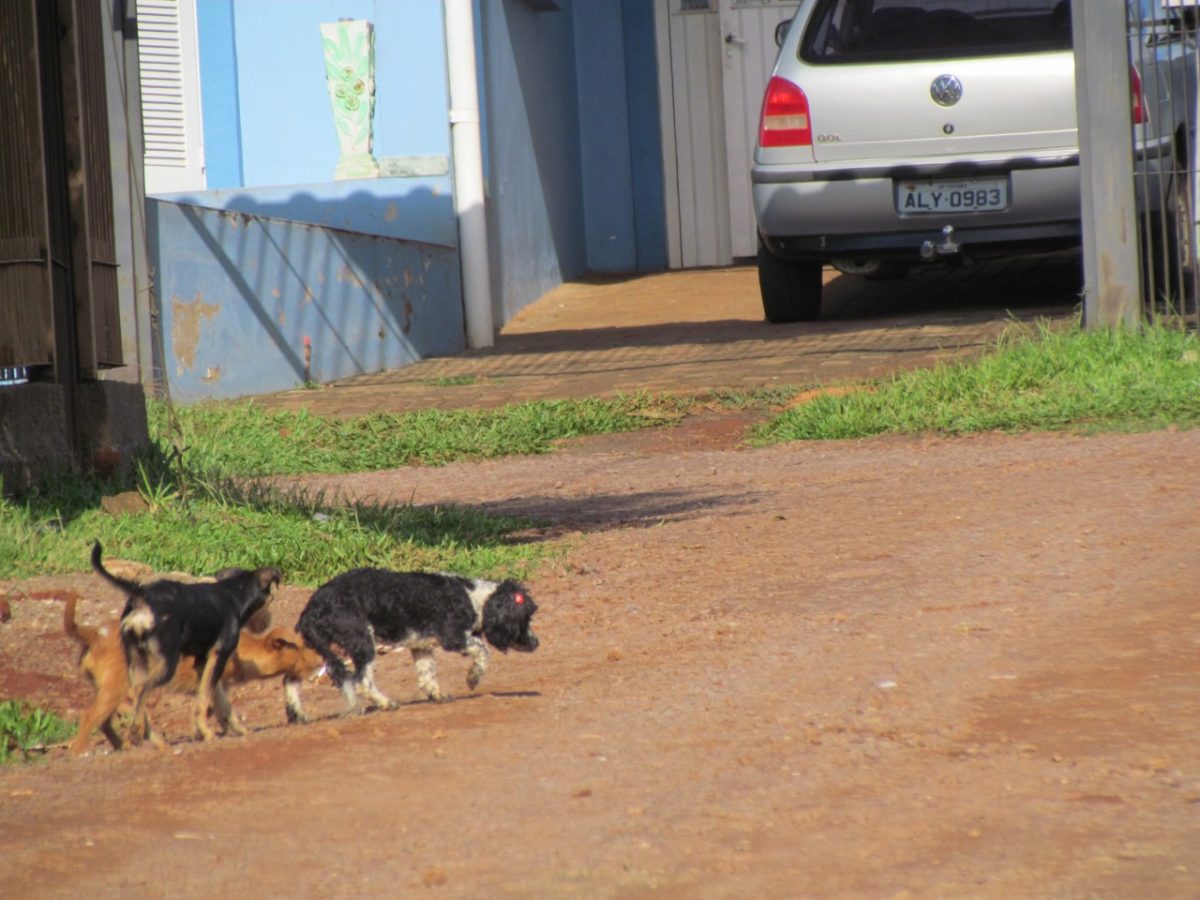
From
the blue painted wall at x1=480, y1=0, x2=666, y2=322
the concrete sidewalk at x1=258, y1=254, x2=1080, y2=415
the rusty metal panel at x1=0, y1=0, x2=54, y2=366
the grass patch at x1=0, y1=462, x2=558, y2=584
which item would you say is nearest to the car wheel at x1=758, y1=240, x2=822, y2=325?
the concrete sidewalk at x1=258, y1=254, x2=1080, y2=415

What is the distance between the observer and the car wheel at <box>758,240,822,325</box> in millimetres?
10617

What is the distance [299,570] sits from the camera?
5086mm

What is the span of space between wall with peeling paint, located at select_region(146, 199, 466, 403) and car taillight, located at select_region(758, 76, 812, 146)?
262 cm

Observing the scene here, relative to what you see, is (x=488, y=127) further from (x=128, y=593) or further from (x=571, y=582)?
(x=128, y=593)

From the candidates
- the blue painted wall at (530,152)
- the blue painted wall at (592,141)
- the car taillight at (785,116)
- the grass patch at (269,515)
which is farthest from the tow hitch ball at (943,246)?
the blue painted wall at (592,141)

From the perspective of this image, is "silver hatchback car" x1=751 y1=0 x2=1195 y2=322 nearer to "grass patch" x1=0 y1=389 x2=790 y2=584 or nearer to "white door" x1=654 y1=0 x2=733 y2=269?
"grass patch" x1=0 y1=389 x2=790 y2=584

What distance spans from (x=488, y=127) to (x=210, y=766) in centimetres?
950

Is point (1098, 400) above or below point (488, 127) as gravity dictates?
below

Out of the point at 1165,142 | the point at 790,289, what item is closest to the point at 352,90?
the point at 790,289

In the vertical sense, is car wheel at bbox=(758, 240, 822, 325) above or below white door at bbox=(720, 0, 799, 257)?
below

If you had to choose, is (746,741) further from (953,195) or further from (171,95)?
(171,95)

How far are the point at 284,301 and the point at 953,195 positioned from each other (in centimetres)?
379

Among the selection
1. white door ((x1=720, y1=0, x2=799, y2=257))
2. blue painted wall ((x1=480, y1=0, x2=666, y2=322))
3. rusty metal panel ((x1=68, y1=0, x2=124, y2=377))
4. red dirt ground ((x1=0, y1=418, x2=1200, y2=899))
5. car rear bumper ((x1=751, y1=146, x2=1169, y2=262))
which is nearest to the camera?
red dirt ground ((x1=0, y1=418, x2=1200, y2=899))

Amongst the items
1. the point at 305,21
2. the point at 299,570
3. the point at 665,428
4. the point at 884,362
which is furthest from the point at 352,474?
the point at 305,21
